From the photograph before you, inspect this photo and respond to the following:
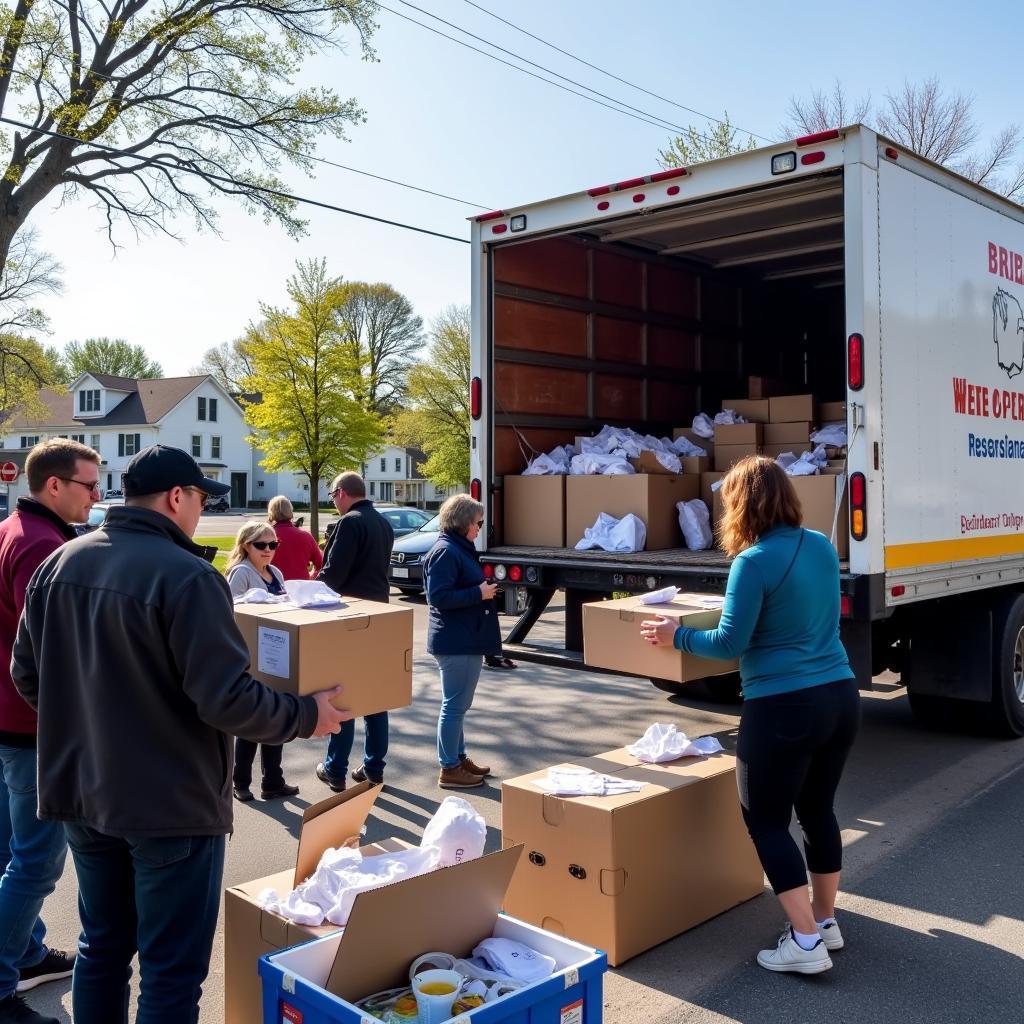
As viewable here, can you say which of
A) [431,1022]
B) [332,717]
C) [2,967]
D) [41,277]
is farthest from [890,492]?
[41,277]

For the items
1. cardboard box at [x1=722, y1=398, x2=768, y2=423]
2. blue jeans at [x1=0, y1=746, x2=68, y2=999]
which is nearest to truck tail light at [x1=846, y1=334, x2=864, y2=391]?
cardboard box at [x1=722, y1=398, x2=768, y2=423]

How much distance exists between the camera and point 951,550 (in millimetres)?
5793

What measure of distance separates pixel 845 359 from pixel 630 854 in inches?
139

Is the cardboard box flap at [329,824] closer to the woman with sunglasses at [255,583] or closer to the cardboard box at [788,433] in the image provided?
the woman with sunglasses at [255,583]

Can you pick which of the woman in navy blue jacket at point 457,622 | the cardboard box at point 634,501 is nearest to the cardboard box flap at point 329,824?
the woman in navy blue jacket at point 457,622

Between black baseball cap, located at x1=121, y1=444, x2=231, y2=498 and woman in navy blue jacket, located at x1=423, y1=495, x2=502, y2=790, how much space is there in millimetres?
2967

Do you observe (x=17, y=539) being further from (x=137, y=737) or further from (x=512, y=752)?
(x=512, y=752)

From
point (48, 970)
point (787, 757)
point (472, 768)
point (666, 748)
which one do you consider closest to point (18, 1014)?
point (48, 970)

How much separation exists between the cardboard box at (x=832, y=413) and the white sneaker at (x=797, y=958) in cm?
440

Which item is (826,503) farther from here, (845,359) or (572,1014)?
(572,1014)

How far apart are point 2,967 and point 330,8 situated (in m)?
19.7

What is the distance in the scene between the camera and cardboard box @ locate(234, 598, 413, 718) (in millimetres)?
3105

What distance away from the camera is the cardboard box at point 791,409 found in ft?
23.4

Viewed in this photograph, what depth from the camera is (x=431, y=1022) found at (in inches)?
85.7
